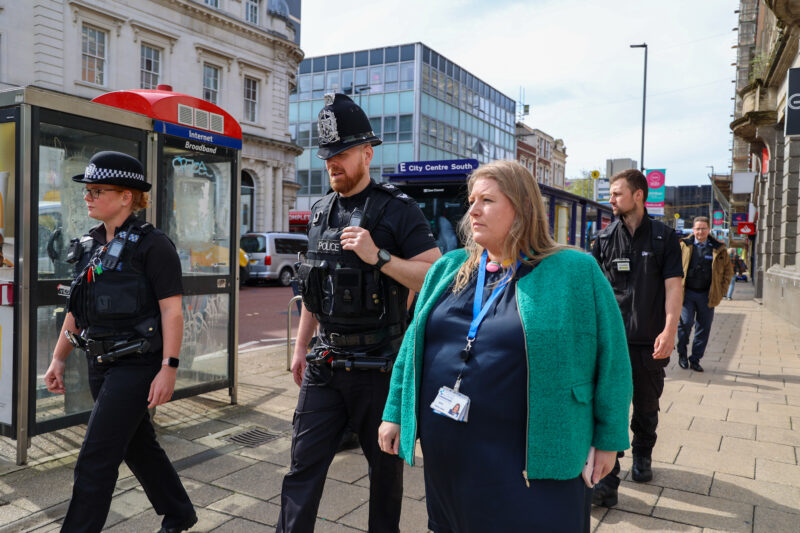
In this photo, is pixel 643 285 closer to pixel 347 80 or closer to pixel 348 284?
pixel 348 284

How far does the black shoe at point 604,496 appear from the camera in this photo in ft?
12.3

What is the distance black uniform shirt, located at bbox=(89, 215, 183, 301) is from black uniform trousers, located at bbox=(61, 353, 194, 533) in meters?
0.32

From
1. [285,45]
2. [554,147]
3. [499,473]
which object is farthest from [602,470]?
[554,147]

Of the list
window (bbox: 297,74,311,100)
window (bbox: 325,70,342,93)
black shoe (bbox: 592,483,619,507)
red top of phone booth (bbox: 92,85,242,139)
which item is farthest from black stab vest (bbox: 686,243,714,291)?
window (bbox: 297,74,311,100)

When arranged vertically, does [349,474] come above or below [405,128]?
below

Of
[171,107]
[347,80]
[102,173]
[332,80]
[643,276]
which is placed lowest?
[643,276]

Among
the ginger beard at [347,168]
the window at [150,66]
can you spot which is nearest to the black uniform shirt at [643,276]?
the ginger beard at [347,168]

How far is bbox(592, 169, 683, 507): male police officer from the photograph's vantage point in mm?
3996

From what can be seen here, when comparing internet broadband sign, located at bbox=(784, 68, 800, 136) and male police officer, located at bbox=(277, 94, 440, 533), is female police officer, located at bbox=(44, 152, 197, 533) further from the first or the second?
internet broadband sign, located at bbox=(784, 68, 800, 136)

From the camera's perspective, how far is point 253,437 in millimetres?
4961

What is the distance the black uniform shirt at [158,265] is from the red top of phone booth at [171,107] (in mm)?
2452

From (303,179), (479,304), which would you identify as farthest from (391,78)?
(479,304)

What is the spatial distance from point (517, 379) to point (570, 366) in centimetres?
16

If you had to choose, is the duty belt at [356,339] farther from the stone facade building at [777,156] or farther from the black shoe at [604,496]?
the stone facade building at [777,156]
